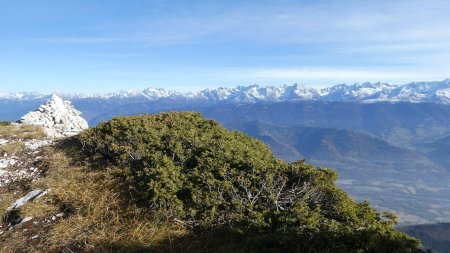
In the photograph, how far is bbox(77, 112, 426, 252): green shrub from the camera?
323 inches

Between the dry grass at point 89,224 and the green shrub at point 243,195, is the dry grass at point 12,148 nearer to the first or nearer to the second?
the green shrub at point 243,195

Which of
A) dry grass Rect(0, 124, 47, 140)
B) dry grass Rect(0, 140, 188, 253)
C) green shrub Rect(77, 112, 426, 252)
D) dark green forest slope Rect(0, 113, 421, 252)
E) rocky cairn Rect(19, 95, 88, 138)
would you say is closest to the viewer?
green shrub Rect(77, 112, 426, 252)

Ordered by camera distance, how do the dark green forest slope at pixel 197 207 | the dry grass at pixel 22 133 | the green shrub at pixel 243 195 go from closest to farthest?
the green shrub at pixel 243 195, the dark green forest slope at pixel 197 207, the dry grass at pixel 22 133

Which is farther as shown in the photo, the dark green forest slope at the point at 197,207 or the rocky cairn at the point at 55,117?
the rocky cairn at the point at 55,117

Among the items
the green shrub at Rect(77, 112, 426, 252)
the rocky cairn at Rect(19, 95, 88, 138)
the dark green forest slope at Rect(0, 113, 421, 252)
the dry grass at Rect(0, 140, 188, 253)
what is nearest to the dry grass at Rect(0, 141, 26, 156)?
the dark green forest slope at Rect(0, 113, 421, 252)

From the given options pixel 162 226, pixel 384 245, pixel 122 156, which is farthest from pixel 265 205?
pixel 122 156

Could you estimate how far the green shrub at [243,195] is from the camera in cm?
820

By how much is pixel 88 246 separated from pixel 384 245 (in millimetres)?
6807

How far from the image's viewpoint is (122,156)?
13.7m

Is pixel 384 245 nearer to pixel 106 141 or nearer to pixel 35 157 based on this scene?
pixel 106 141

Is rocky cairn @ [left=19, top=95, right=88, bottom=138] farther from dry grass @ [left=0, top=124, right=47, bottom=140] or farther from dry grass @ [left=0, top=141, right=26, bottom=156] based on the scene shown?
dry grass @ [left=0, top=141, right=26, bottom=156]

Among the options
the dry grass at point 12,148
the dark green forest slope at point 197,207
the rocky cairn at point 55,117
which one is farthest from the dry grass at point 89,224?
the rocky cairn at point 55,117

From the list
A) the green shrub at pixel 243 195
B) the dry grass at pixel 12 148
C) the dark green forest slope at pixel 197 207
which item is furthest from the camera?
the dry grass at pixel 12 148

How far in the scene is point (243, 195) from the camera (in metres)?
11.0
